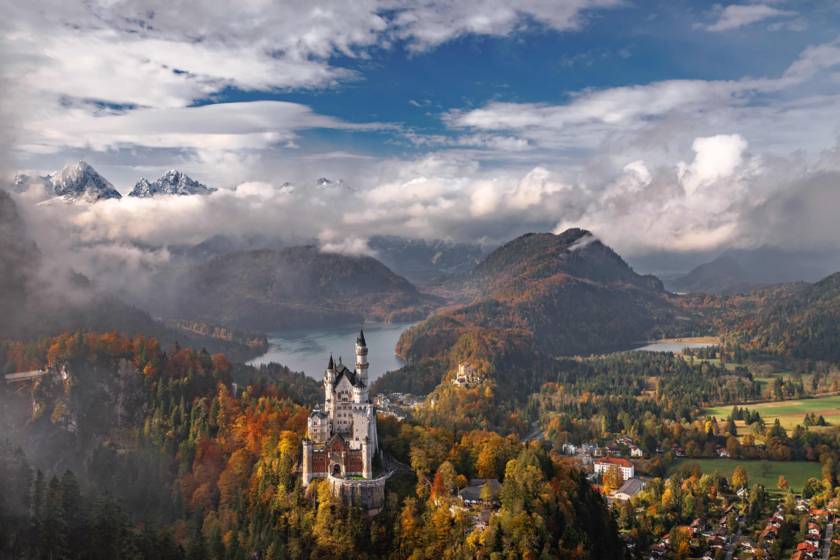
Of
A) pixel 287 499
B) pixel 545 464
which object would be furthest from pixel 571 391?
pixel 287 499

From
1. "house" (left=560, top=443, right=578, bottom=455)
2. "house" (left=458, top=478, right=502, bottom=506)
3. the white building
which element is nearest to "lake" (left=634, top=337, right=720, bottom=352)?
"house" (left=560, top=443, right=578, bottom=455)

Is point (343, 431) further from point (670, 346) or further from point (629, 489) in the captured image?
point (670, 346)

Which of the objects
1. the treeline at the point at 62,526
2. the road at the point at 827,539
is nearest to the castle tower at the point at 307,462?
the treeline at the point at 62,526

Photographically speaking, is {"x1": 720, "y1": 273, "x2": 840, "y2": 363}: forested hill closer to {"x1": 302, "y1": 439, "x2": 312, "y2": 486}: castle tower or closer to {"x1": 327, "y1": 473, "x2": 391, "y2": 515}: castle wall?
{"x1": 327, "y1": 473, "x2": 391, "y2": 515}: castle wall

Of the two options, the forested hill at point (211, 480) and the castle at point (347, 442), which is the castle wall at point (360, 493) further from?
the forested hill at point (211, 480)

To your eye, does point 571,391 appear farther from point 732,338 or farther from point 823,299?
point 823,299

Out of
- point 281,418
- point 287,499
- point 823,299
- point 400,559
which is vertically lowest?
point 400,559

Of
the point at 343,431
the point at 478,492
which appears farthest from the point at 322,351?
the point at 478,492
